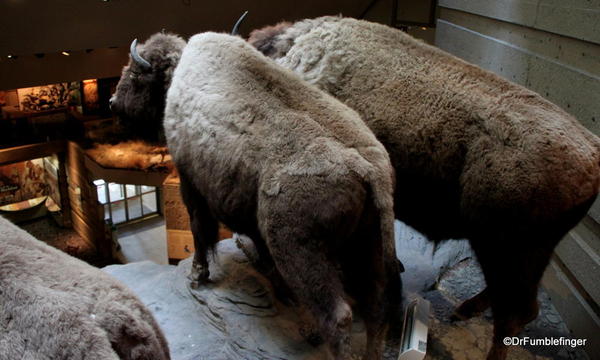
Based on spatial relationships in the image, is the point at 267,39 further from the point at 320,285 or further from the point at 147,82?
the point at 320,285

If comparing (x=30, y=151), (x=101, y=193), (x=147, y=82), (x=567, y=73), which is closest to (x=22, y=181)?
(x=30, y=151)

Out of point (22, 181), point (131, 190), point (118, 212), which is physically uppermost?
point (22, 181)

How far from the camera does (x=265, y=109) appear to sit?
9.53ft

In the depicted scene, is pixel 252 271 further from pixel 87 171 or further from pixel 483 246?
pixel 87 171

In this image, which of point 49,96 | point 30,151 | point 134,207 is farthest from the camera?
point 134,207

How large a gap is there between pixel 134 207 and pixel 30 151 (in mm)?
2108

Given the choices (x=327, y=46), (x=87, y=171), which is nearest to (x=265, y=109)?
(x=327, y=46)

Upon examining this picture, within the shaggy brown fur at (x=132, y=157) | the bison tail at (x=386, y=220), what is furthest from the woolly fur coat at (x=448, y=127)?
the shaggy brown fur at (x=132, y=157)

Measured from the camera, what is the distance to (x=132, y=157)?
8.26 m

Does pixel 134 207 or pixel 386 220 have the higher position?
pixel 386 220

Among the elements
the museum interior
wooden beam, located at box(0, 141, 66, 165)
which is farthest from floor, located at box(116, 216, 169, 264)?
wooden beam, located at box(0, 141, 66, 165)

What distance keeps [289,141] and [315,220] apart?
47cm

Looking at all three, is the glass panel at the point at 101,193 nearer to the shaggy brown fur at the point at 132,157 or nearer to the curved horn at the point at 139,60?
the shaggy brown fur at the point at 132,157

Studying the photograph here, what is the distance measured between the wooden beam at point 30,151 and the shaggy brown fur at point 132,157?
1.51 ft
